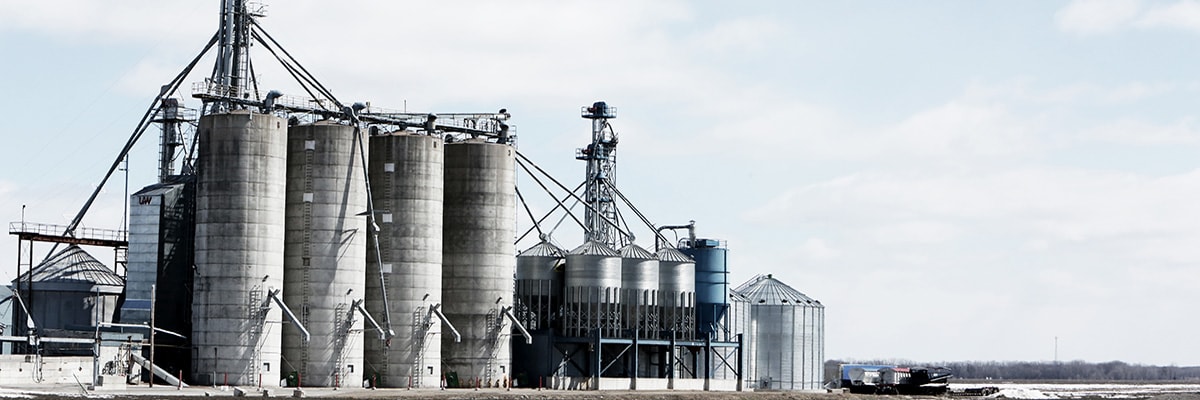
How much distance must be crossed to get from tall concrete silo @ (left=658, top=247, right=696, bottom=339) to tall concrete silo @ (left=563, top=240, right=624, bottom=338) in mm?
4802

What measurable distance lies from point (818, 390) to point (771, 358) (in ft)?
16.4

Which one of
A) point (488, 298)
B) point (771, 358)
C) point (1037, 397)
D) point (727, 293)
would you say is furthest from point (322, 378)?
point (1037, 397)

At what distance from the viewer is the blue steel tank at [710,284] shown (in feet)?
420

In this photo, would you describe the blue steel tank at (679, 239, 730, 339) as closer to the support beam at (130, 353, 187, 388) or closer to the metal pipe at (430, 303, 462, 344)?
the metal pipe at (430, 303, 462, 344)

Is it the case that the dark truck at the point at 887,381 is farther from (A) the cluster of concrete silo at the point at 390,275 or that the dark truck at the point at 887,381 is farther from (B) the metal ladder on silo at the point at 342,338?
(B) the metal ladder on silo at the point at 342,338

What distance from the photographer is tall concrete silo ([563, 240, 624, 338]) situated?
4685 inches

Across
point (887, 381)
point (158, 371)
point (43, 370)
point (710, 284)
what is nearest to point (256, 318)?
point (158, 371)

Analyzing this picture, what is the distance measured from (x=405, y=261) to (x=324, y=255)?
6.26m

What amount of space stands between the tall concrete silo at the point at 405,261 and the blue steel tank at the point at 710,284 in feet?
83.7

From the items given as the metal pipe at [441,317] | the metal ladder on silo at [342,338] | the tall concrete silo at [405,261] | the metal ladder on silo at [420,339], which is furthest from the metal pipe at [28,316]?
the metal pipe at [441,317]

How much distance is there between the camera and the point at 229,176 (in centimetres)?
10312

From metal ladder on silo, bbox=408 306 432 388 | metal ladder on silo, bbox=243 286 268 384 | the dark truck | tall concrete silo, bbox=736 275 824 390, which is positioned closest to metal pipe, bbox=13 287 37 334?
metal ladder on silo, bbox=243 286 268 384

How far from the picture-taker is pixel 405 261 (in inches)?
4333

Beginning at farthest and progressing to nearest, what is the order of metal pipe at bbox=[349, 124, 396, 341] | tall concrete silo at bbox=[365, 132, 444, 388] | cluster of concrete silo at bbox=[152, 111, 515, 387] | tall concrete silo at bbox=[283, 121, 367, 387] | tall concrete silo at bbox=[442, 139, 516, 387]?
tall concrete silo at bbox=[442, 139, 516, 387] < tall concrete silo at bbox=[365, 132, 444, 388] < metal pipe at bbox=[349, 124, 396, 341] < tall concrete silo at bbox=[283, 121, 367, 387] < cluster of concrete silo at bbox=[152, 111, 515, 387]
